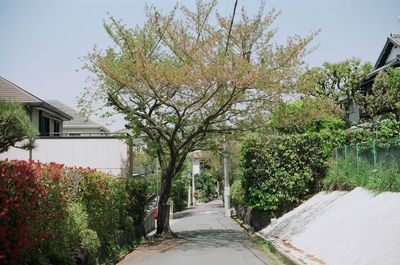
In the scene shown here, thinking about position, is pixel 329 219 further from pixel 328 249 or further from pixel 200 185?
pixel 200 185

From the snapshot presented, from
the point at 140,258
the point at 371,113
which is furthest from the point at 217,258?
the point at 371,113

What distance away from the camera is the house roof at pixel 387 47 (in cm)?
3381

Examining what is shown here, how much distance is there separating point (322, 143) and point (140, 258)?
11.2 m

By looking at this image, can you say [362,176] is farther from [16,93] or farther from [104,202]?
[16,93]

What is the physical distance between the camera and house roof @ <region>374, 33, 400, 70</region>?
1331 inches

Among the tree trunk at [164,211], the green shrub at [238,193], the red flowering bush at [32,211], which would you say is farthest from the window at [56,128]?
the red flowering bush at [32,211]

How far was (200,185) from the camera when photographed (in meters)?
86.1

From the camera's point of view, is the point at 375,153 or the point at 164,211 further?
the point at 164,211

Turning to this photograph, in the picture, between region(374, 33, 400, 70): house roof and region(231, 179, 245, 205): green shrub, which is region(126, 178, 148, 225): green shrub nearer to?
region(231, 179, 245, 205): green shrub

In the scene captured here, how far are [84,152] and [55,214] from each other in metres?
15.2

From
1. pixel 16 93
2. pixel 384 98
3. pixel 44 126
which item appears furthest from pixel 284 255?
pixel 384 98

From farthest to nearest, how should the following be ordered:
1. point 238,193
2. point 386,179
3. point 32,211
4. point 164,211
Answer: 1. point 238,193
2. point 164,211
3. point 386,179
4. point 32,211

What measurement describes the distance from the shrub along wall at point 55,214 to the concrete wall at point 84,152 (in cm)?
830

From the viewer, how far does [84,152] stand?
24.4 m
